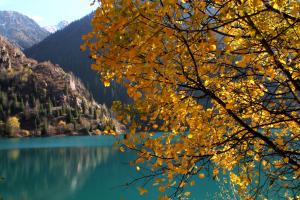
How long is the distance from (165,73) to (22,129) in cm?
19648

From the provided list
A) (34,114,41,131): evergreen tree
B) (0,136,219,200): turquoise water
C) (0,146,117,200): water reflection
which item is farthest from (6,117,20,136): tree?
(0,136,219,200): turquoise water

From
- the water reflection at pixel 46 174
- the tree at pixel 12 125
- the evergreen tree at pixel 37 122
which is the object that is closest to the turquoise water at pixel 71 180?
the water reflection at pixel 46 174

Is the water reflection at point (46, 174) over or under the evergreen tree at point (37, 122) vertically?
under

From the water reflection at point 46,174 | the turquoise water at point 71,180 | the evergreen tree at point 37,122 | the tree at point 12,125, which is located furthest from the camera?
the evergreen tree at point 37,122

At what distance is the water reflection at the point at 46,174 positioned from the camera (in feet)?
146

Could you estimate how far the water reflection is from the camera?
44.5m

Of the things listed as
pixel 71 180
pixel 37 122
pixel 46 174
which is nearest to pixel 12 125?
pixel 37 122

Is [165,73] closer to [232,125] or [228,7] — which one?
[228,7]

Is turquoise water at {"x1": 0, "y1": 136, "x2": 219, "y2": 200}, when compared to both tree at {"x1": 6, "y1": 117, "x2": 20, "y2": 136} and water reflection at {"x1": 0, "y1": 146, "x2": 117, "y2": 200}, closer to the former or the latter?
water reflection at {"x1": 0, "y1": 146, "x2": 117, "y2": 200}

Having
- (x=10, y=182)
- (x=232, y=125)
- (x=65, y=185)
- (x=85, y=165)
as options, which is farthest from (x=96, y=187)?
(x=232, y=125)

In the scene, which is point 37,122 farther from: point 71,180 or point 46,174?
point 71,180

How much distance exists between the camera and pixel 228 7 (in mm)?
3143

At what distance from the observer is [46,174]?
5884 cm

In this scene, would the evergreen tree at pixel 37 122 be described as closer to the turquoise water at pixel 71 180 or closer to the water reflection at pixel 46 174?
the water reflection at pixel 46 174
